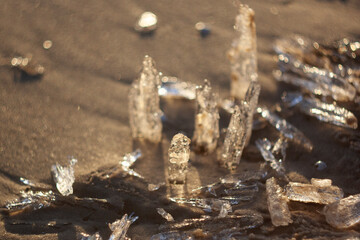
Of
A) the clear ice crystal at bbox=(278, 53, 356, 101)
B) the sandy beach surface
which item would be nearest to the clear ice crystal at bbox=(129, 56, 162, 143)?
the sandy beach surface

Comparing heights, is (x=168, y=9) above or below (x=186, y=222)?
above

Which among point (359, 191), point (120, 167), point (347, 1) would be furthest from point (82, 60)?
point (347, 1)

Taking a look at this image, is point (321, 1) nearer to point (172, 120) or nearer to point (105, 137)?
point (172, 120)

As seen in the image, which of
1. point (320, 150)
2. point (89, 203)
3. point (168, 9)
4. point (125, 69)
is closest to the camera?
point (89, 203)

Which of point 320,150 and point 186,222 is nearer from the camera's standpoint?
point 186,222

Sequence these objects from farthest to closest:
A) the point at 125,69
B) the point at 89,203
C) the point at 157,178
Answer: the point at 125,69, the point at 157,178, the point at 89,203

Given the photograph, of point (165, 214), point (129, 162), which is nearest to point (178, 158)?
point (165, 214)

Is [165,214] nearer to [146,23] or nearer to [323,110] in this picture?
[323,110]
